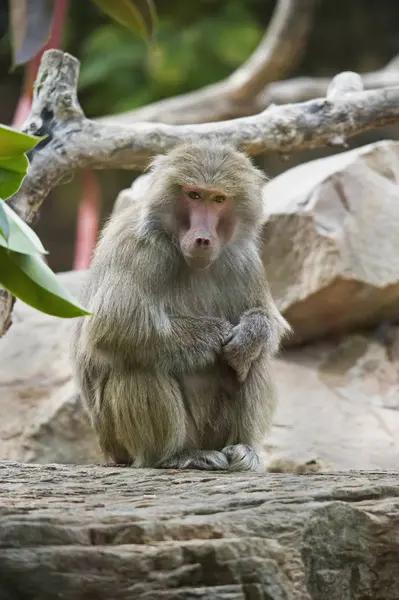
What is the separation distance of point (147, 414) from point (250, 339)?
59cm

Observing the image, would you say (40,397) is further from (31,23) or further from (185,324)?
(31,23)

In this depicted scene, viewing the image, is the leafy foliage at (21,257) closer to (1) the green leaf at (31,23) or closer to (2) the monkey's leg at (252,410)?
(1) the green leaf at (31,23)

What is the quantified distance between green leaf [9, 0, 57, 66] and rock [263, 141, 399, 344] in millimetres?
2405

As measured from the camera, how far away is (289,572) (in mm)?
2646

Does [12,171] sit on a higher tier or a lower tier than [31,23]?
lower

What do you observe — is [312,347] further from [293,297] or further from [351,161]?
[351,161]

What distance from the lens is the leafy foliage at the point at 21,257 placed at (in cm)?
232

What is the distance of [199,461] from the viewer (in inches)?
170

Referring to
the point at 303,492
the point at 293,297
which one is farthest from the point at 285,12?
the point at 303,492

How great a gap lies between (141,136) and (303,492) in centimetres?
272

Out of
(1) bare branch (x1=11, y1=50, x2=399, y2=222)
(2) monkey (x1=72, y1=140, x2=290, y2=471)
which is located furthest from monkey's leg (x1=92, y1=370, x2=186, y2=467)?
(1) bare branch (x1=11, y1=50, x2=399, y2=222)

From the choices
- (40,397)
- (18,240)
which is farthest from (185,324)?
(40,397)

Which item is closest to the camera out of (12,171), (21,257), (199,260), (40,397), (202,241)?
(21,257)

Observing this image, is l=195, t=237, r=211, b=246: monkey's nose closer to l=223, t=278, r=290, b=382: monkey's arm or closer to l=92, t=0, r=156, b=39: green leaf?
l=223, t=278, r=290, b=382: monkey's arm
